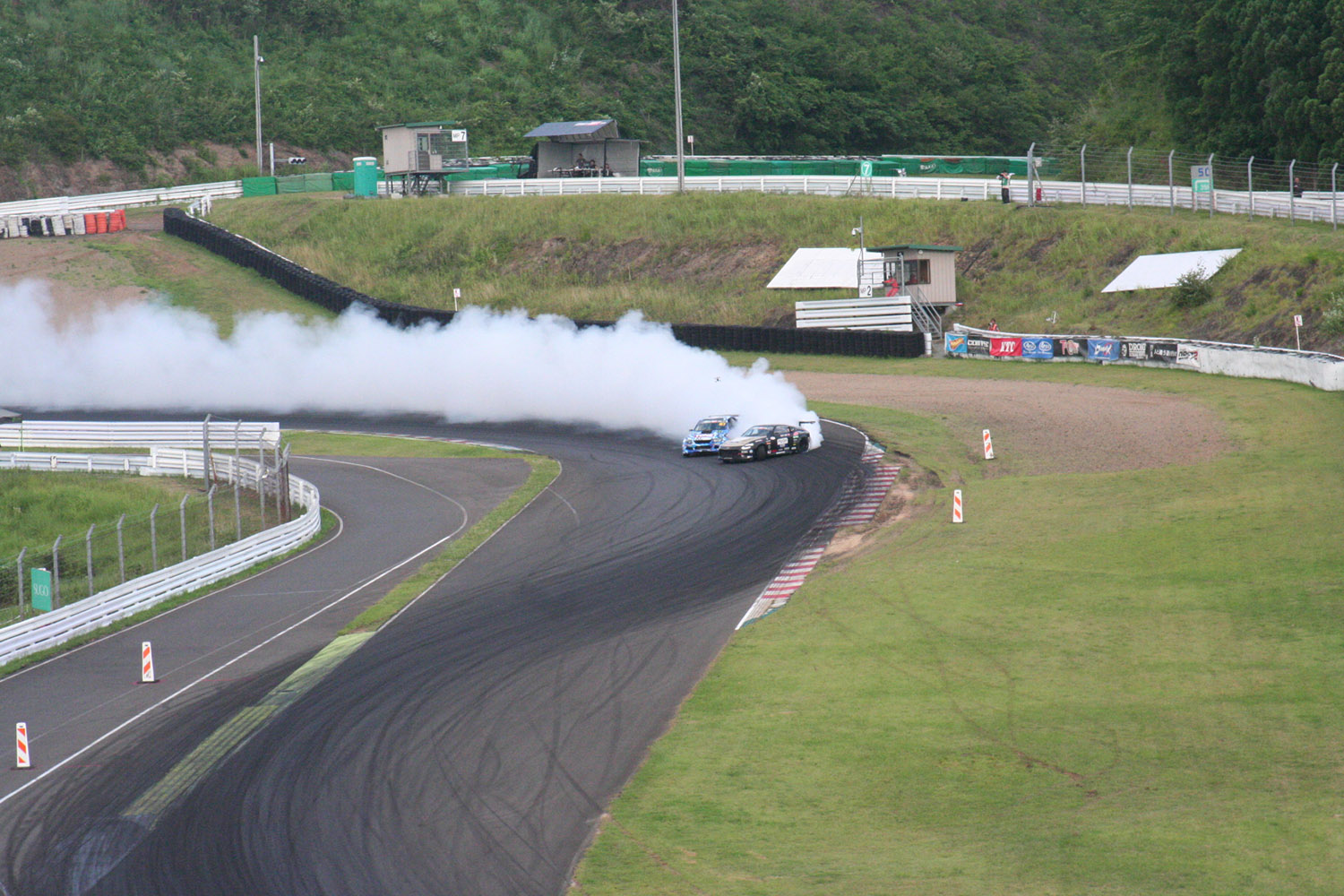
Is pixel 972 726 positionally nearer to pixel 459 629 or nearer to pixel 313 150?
pixel 459 629

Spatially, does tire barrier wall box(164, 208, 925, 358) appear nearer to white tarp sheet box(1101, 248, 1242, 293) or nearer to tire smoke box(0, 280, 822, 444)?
tire smoke box(0, 280, 822, 444)

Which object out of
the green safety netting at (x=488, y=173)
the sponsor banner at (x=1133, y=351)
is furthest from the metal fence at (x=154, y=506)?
the green safety netting at (x=488, y=173)

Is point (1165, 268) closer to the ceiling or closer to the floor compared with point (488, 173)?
closer to the floor

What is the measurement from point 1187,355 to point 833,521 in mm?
23957

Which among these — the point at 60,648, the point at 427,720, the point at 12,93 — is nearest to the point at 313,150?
the point at 12,93

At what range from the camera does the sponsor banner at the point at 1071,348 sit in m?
53.1

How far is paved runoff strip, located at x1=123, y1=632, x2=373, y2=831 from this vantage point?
17.9 m

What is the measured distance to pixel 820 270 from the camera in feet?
218

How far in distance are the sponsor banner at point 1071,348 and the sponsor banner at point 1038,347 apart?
0.21 meters

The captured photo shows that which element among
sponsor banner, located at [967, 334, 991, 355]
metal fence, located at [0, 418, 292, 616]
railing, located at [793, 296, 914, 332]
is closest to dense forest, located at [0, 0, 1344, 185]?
railing, located at [793, 296, 914, 332]

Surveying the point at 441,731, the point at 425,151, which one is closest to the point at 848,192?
the point at 425,151

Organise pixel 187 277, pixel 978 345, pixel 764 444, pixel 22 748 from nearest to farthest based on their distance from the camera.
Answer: pixel 22 748
pixel 764 444
pixel 978 345
pixel 187 277

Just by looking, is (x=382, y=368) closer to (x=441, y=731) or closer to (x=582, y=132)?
(x=582, y=132)

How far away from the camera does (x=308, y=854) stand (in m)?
16.0
